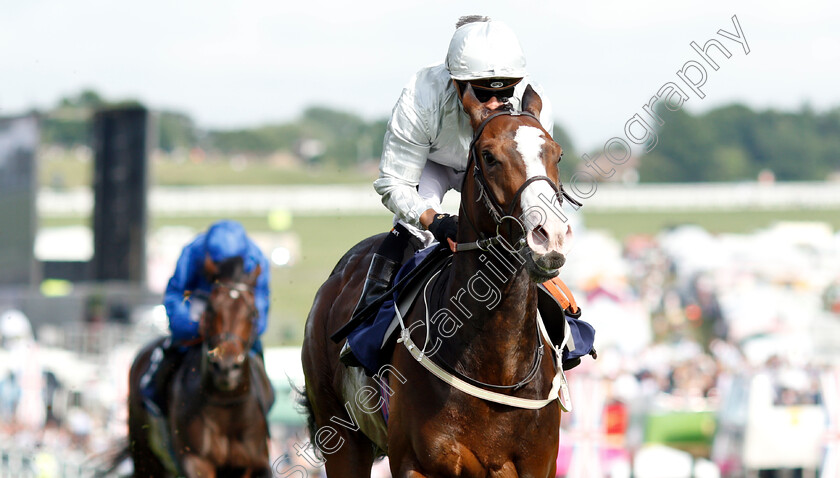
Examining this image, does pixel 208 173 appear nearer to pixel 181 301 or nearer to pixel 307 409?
pixel 181 301

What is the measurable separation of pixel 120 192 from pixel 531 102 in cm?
1677

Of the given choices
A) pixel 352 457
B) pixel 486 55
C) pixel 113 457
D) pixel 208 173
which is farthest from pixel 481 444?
pixel 208 173

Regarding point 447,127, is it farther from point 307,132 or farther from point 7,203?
point 307,132

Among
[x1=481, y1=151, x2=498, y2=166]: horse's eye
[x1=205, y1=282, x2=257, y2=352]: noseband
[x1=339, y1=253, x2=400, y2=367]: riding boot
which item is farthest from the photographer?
[x1=205, y1=282, x2=257, y2=352]: noseband

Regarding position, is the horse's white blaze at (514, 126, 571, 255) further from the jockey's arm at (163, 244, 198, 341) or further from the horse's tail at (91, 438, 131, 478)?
the horse's tail at (91, 438, 131, 478)

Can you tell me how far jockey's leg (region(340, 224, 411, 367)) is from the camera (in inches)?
183

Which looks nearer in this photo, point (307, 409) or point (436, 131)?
point (436, 131)

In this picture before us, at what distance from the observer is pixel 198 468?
690 centimetres

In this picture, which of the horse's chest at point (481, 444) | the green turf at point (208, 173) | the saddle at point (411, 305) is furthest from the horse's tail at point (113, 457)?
the green turf at point (208, 173)

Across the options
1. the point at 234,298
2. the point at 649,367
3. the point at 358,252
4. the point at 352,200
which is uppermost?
the point at 358,252

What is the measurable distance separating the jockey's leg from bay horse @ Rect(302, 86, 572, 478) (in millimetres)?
347

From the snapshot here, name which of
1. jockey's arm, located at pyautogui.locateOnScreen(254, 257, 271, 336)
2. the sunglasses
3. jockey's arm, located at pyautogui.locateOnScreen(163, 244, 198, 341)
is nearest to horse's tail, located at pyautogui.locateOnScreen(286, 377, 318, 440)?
jockey's arm, located at pyautogui.locateOnScreen(254, 257, 271, 336)

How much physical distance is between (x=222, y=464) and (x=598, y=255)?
816 inches

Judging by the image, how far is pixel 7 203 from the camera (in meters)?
19.4
